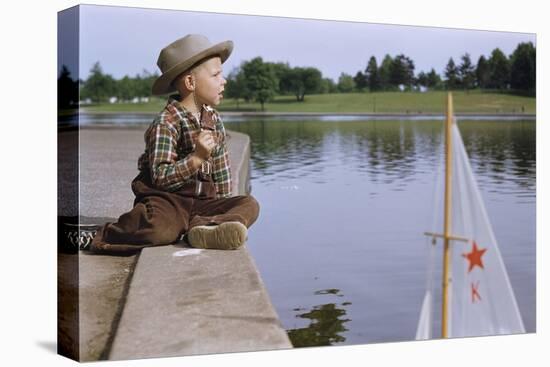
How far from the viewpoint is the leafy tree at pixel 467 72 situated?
9148 mm

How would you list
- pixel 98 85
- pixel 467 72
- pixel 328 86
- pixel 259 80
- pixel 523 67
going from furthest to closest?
pixel 523 67, pixel 467 72, pixel 328 86, pixel 259 80, pixel 98 85

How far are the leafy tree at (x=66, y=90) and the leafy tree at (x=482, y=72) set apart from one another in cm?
353

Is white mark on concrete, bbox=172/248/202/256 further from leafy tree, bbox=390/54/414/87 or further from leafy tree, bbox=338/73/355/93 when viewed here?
leafy tree, bbox=390/54/414/87

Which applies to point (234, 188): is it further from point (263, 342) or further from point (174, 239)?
point (263, 342)

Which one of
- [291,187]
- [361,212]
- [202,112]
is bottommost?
[361,212]

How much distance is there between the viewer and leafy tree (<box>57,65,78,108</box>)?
25.2 ft

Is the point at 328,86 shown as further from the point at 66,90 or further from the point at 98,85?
the point at 66,90

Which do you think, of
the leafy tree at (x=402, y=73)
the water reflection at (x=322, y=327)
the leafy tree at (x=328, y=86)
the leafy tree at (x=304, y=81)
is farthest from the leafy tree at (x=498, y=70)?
the water reflection at (x=322, y=327)

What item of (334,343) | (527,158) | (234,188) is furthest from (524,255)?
(234,188)

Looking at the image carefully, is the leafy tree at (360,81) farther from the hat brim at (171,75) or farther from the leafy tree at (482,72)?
the hat brim at (171,75)

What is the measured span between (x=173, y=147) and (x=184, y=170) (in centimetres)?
19

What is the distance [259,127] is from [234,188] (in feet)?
2.40

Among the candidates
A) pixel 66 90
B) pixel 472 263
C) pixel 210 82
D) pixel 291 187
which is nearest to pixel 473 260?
pixel 472 263

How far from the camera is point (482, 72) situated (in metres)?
9.23
